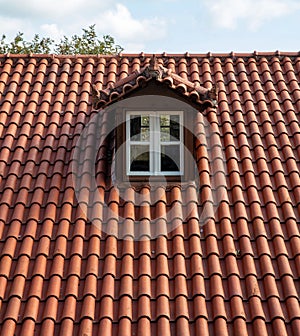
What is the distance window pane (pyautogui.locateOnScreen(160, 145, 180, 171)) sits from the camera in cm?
1009

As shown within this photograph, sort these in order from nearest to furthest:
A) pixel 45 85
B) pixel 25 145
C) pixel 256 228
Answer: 1. pixel 256 228
2. pixel 25 145
3. pixel 45 85

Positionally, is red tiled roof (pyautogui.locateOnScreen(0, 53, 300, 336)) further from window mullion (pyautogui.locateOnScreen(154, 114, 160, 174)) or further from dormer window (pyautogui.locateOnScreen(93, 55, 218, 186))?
window mullion (pyautogui.locateOnScreen(154, 114, 160, 174))

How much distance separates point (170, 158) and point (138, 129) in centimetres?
59

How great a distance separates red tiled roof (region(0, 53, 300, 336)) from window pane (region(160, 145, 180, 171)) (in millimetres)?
334

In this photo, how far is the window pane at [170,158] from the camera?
1009 centimetres

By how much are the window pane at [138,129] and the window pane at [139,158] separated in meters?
0.13

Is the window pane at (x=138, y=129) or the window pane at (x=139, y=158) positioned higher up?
the window pane at (x=138, y=129)

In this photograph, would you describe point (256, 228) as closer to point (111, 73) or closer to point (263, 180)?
point (263, 180)

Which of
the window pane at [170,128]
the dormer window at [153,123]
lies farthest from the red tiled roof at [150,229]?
the window pane at [170,128]

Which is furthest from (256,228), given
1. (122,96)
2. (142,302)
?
(122,96)

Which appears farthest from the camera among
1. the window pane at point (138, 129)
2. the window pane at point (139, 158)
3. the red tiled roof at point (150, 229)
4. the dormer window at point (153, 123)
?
the window pane at point (138, 129)

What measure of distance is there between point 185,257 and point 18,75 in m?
4.68

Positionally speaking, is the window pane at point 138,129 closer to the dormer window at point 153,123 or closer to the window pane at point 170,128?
the dormer window at point 153,123

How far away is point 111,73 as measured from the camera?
39.4 feet
